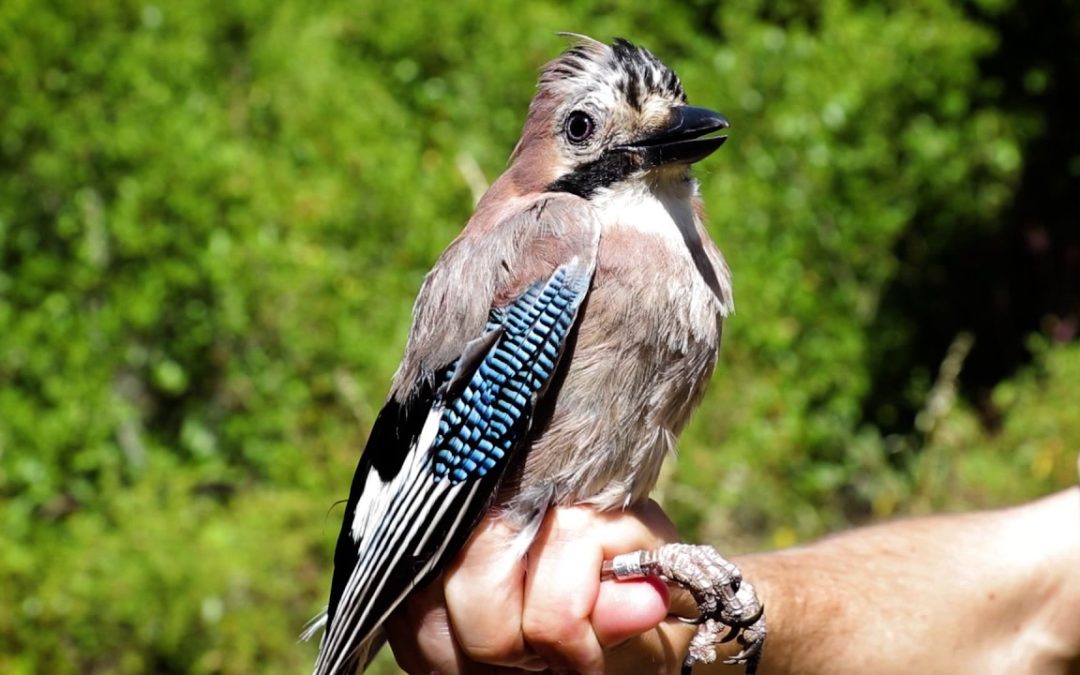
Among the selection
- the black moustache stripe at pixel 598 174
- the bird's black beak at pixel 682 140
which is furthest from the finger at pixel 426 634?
the bird's black beak at pixel 682 140

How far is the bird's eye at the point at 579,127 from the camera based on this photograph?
10.3 feet

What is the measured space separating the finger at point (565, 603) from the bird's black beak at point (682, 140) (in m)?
0.90

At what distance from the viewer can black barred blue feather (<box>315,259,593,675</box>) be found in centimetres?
280

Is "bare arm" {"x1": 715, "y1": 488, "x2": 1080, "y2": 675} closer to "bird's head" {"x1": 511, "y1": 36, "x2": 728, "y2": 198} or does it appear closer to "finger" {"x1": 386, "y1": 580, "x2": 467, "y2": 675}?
"finger" {"x1": 386, "y1": 580, "x2": 467, "y2": 675}

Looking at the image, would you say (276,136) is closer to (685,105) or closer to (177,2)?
(177,2)

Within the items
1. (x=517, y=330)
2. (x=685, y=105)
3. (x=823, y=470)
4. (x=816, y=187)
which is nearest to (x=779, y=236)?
(x=816, y=187)

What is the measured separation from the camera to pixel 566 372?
9.45 ft

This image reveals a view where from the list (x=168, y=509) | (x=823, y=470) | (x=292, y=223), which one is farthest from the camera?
(x=292, y=223)

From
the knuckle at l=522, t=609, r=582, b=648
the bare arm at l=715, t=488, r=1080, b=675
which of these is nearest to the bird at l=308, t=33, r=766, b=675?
the knuckle at l=522, t=609, r=582, b=648

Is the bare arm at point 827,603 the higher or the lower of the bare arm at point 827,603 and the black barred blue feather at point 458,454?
the lower

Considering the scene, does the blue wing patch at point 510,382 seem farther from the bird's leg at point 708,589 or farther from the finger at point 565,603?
the bird's leg at point 708,589

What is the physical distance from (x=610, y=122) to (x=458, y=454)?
893 millimetres

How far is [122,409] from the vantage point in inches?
232

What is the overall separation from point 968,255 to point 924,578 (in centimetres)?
399
